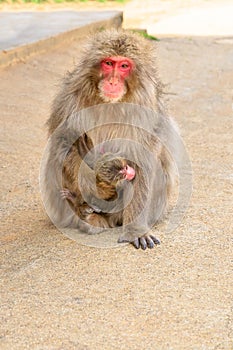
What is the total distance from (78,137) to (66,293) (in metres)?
0.96

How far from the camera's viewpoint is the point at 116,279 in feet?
12.1

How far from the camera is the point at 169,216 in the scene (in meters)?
4.54

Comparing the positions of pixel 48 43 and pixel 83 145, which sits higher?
pixel 83 145

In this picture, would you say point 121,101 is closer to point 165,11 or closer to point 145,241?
point 145,241

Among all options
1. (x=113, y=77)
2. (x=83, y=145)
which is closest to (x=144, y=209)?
(x=83, y=145)

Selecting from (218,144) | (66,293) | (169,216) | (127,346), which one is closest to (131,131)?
(169,216)

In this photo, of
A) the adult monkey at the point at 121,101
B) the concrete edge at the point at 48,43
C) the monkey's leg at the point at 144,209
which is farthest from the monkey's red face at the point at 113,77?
the concrete edge at the point at 48,43

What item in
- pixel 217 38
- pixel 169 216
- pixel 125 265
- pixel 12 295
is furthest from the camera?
pixel 217 38

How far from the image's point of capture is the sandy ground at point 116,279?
125 inches

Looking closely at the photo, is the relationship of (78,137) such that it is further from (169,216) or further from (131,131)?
(169,216)

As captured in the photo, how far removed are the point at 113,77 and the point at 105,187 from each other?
557mm

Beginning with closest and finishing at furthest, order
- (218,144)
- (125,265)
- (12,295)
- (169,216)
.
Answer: (12,295)
(125,265)
(169,216)
(218,144)

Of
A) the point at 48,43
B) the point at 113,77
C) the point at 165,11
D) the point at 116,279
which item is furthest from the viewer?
the point at 165,11

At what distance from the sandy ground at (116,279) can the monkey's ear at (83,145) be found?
47 cm
